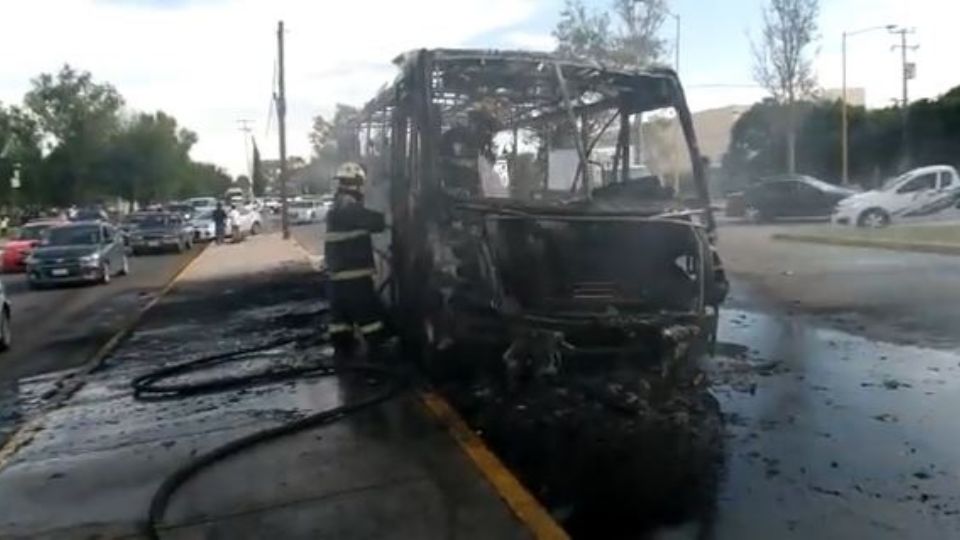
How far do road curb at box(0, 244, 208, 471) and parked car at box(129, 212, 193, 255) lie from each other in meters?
20.8

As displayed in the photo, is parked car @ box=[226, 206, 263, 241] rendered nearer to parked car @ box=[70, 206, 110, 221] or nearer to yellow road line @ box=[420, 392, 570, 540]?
parked car @ box=[70, 206, 110, 221]

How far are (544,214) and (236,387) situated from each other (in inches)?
132

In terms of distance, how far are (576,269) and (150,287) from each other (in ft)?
55.1

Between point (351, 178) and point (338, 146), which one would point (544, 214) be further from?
point (338, 146)

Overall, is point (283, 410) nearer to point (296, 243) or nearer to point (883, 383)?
point (883, 383)

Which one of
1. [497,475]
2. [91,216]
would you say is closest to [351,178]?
[497,475]

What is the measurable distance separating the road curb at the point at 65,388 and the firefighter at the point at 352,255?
2.64 meters

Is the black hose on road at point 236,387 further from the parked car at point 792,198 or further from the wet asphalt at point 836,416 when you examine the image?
the parked car at point 792,198

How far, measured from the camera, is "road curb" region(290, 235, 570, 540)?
5.62m

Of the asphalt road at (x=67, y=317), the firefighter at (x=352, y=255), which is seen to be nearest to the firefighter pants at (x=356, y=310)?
the firefighter at (x=352, y=255)

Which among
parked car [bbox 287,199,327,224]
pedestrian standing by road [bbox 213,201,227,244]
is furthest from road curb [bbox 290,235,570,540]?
parked car [bbox 287,199,327,224]

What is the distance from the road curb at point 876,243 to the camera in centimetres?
2297

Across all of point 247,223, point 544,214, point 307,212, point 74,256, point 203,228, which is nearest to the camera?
point 544,214

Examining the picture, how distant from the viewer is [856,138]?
186 feet
